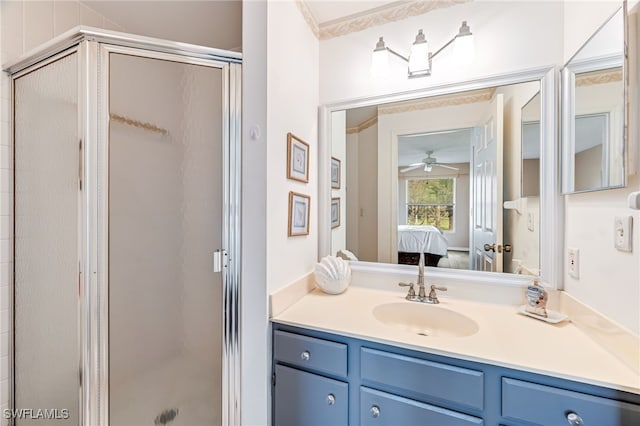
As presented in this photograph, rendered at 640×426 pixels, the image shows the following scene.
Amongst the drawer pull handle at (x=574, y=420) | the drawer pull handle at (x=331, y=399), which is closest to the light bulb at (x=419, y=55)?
the drawer pull handle at (x=574, y=420)

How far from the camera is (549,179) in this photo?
3.68ft

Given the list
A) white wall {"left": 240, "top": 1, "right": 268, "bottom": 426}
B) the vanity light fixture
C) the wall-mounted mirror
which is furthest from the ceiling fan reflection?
white wall {"left": 240, "top": 1, "right": 268, "bottom": 426}

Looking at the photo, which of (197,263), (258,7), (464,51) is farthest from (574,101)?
(197,263)

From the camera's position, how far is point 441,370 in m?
0.84

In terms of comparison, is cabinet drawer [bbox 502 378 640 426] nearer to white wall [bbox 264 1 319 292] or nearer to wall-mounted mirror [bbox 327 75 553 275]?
wall-mounted mirror [bbox 327 75 553 275]

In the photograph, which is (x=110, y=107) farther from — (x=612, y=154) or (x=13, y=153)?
(x=612, y=154)

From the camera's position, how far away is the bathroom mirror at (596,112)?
0.79 m

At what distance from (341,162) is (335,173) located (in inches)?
2.9

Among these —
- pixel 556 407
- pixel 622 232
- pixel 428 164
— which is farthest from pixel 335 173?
pixel 556 407

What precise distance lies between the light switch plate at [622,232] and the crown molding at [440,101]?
0.76 metres

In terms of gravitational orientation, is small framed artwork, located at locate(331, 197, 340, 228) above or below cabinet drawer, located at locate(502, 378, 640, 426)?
above

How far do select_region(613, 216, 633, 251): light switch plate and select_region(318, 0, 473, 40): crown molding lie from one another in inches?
46.3

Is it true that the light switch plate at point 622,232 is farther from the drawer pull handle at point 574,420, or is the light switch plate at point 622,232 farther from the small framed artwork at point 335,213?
the small framed artwork at point 335,213

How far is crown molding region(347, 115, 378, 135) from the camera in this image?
1.49 meters
